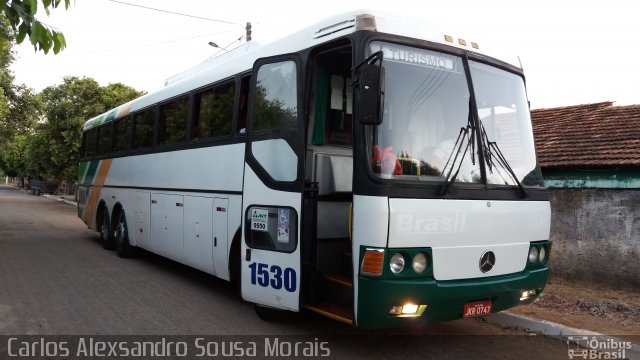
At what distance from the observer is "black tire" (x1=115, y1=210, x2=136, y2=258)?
10.2 m

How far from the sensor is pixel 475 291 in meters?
4.46

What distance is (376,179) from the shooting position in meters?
4.15

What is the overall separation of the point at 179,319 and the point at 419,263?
10.1 feet

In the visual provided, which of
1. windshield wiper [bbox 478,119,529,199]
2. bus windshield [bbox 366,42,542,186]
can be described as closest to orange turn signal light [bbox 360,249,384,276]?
bus windshield [bbox 366,42,542,186]

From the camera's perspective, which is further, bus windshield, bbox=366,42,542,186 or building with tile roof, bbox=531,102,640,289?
building with tile roof, bbox=531,102,640,289

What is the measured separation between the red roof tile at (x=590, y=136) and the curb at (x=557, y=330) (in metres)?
3.51

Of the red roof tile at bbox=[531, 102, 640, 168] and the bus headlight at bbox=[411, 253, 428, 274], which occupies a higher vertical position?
the red roof tile at bbox=[531, 102, 640, 168]

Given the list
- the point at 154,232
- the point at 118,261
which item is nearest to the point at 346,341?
the point at 154,232

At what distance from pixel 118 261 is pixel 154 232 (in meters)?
1.76

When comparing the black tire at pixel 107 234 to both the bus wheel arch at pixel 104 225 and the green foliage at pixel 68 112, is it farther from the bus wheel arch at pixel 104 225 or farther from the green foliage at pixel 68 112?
the green foliage at pixel 68 112

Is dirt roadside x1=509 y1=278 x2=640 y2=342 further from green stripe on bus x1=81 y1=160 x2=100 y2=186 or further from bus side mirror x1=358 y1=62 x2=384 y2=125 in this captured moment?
green stripe on bus x1=81 y1=160 x2=100 y2=186

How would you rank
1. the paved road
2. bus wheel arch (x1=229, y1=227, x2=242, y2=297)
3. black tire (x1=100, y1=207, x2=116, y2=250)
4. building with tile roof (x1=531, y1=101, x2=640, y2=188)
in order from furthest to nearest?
black tire (x1=100, y1=207, x2=116, y2=250)
building with tile roof (x1=531, y1=101, x2=640, y2=188)
bus wheel arch (x1=229, y1=227, x2=242, y2=297)
the paved road

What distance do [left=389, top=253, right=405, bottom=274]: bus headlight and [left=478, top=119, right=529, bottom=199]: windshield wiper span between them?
1.26 meters

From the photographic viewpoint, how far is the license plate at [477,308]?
14.8ft
